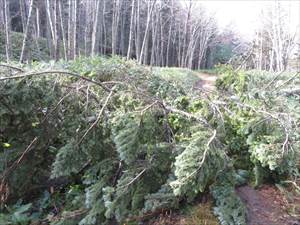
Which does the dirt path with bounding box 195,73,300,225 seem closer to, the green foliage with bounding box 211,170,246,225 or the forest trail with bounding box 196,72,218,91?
the green foliage with bounding box 211,170,246,225

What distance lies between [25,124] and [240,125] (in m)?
2.39

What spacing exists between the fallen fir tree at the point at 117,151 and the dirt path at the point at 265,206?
0.12 m

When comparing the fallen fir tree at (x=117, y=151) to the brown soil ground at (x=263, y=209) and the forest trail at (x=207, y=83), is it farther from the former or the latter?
the forest trail at (x=207, y=83)

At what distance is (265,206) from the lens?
129 inches

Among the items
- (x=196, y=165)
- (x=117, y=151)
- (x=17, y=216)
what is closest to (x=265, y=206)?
(x=196, y=165)

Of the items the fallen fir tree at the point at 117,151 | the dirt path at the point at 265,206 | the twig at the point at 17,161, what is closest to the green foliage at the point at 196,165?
the fallen fir tree at the point at 117,151

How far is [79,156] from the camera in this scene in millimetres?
3066

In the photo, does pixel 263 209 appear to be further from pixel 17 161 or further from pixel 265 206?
pixel 17 161

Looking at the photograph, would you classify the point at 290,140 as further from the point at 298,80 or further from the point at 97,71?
the point at 298,80

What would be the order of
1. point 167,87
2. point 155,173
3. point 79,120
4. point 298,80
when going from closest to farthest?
point 155,173 < point 79,120 < point 167,87 < point 298,80

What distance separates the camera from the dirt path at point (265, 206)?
3056 mm

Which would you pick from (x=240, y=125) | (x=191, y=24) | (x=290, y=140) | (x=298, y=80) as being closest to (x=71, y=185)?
(x=240, y=125)

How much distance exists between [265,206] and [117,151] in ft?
5.27

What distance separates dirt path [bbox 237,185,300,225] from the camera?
306 cm
